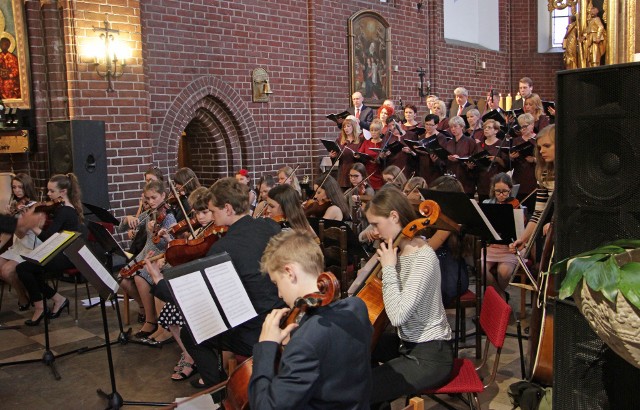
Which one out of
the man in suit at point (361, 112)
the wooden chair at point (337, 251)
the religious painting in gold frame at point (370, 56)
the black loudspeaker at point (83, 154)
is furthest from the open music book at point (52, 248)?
the religious painting in gold frame at point (370, 56)

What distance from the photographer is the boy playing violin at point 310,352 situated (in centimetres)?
201

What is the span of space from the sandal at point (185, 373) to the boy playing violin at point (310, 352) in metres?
2.43

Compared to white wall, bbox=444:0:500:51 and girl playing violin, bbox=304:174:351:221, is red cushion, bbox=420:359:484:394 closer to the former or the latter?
girl playing violin, bbox=304:174:351:221

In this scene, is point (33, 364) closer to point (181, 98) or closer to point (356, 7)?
point (181, 98)

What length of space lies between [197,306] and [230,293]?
0.20 m

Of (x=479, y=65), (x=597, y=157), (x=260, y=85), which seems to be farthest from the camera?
(x=479, y=65)

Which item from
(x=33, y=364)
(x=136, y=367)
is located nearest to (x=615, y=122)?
(x=136, y=367)

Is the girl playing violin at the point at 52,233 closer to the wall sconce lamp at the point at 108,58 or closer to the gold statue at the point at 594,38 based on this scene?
the wall sconce lamp at the point at 108,58

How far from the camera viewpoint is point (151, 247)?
5.43 metres

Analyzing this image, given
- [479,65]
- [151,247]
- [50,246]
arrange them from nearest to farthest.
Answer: [50,246]
[151,247]
[479,65]

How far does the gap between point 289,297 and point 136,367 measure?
9.31 ft

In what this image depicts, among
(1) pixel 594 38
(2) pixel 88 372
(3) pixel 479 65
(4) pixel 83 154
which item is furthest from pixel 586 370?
(3) pixel 479 65

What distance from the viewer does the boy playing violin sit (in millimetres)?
2014

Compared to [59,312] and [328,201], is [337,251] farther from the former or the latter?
[59,312]
